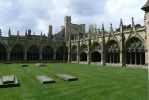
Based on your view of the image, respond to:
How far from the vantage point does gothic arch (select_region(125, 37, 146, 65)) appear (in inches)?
1586

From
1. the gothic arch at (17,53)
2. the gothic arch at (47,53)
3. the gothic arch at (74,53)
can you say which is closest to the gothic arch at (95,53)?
the gothic arch at (74,53)

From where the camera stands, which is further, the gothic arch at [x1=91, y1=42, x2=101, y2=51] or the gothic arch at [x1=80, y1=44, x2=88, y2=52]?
the gothic arch at [x1=80, y1=44, x2=88, y2=52]

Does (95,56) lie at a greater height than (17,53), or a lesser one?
lesser

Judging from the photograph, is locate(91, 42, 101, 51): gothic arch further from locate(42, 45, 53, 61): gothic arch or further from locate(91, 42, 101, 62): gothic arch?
locate(42, 45, 53, 61): gothic arch

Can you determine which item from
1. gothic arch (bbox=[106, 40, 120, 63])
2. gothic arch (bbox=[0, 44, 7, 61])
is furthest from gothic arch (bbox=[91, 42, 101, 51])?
gothic arch (bbox=[0, 44, 7, 61])

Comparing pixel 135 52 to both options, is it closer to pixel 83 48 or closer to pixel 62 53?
pixel 83 48

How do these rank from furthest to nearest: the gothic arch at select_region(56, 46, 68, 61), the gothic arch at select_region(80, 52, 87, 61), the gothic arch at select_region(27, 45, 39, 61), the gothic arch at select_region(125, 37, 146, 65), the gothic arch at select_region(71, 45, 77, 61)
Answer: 1. the gothic arch at select_region(56, 46, 68, 61)
2. the gothic arch at select_region(27, 45, 39, 61)
3. the gothic arch at select_region(71, 45, 77, 61)
4. the gothic arch at select_region(80, 52, 87, 61)
5. the gothic arch at select_region(125, 37, 146, 65)

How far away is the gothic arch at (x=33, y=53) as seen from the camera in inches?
2596

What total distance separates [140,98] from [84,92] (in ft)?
11.0

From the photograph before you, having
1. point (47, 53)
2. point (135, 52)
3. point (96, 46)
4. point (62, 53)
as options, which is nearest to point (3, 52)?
point (47, 53)

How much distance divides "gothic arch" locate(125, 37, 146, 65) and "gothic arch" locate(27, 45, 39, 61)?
101ft

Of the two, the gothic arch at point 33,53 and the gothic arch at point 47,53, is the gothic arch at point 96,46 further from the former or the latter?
the gothic arch at point 33,53

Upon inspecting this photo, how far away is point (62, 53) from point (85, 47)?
37.5ft

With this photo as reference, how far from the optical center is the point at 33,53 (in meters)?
66.4
